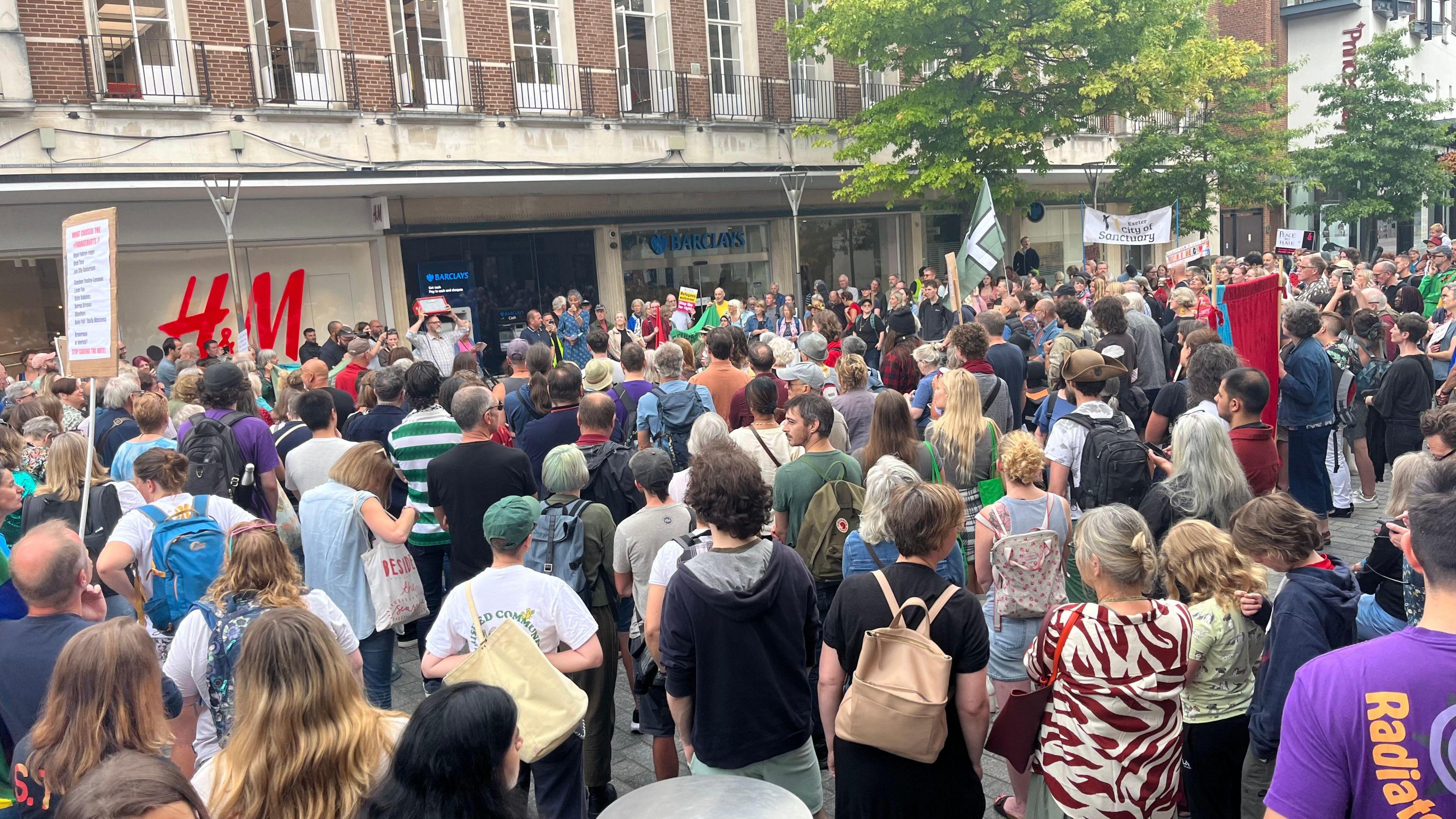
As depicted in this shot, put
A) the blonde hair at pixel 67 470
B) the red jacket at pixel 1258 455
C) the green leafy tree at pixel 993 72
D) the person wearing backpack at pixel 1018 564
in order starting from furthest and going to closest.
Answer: the green leafy tree at pixel 993 72 → the blonde hair at pixel 67 470 → the red jacket at pixel 1258 455 → the person wearing backpack at pixel 1018 564

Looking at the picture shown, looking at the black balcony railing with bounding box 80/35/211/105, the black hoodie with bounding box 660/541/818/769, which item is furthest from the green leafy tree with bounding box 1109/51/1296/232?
the black hoodie with bounding box 660/541/818/769

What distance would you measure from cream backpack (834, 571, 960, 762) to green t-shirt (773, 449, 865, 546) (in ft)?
5.16

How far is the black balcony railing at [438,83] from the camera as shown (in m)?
17.2

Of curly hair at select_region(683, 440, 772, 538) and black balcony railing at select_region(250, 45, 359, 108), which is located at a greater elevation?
black balcony railing at select_region(250, 45, 359, 108)

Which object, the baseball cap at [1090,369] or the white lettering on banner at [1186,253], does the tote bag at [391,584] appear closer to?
the baseball cap at [1090,369]

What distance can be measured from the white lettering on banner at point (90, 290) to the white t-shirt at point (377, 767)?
327 centimetres

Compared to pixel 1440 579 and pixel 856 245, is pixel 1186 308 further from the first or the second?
pixel 856 245

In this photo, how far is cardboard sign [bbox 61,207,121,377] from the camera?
5.13 metres

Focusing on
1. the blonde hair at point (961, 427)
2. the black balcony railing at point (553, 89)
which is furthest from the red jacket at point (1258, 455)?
the black balcony railing at point (553, 89)

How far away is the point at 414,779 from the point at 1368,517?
880 centimetres

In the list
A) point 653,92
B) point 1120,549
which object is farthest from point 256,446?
point 653,92

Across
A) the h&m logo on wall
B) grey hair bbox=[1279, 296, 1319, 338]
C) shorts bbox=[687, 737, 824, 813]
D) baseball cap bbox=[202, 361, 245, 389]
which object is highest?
the h&m logo on wall

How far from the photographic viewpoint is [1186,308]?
31.9 ft

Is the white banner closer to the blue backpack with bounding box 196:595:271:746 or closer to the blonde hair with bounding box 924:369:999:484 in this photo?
the blonde hair with bounding box 924:369:999:484
